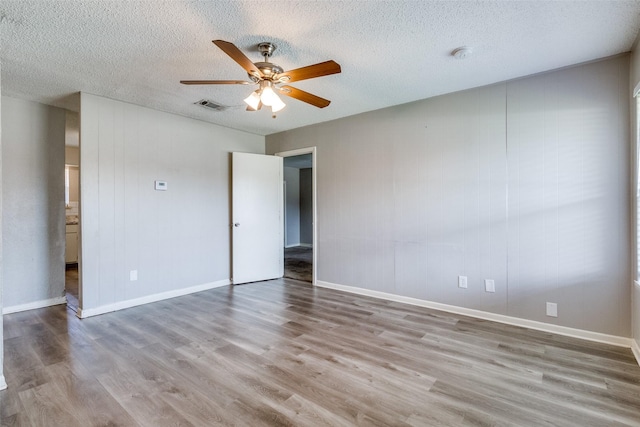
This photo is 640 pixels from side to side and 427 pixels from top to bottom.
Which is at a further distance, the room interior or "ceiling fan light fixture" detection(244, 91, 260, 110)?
"ceiling fan light fixture" detection(244, 91, 260, 110)

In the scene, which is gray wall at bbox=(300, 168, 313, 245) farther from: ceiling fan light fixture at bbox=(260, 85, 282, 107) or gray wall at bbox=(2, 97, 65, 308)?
ceiling fan light fixture at bbox=(260, 85, 282, 107)

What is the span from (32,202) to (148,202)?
4.19 feet

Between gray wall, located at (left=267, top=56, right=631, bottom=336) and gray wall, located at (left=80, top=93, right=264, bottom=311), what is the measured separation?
6.16 feet

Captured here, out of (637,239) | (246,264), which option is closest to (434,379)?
(637,239)

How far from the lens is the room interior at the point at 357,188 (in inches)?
81.3

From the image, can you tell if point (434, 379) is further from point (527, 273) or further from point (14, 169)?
point (14, 169)

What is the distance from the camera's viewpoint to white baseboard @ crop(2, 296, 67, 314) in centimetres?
344

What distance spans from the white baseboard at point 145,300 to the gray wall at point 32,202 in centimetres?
84

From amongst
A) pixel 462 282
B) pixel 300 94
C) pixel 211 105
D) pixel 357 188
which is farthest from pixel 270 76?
pixel 462 282

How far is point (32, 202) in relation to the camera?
11.9 ft

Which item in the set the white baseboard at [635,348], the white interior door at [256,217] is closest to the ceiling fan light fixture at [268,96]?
the white interior door at [256,217]

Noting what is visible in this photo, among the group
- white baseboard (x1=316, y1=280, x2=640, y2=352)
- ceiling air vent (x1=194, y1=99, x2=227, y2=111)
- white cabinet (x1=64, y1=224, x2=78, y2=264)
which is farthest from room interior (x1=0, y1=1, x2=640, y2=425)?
white cabinet (x1=64, y1=224, x2=78, y2=264)

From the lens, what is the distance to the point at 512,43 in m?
2.35

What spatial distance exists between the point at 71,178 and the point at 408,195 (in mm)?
6823
